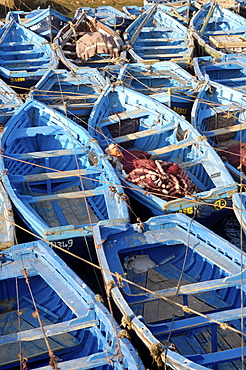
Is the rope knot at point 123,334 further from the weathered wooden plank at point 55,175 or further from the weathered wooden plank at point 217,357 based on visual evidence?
the weathered wooden plank at point 55,175

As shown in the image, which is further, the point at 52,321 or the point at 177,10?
the point at 177,10

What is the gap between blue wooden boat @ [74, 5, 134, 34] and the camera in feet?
71.7

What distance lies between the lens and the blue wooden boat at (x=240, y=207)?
1011cm

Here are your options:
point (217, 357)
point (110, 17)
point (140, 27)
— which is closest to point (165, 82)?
point (140, 27)

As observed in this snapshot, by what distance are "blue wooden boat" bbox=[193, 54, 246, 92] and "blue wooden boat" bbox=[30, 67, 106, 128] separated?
3697 mm

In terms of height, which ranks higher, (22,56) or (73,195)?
(22,56)

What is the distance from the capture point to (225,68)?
17.5 meters

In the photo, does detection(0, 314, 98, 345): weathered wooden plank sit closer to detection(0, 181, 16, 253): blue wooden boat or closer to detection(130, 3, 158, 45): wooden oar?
detection(0, 181, 16, 253): blue wooden boat

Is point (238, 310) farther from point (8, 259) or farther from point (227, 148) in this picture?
point (227, 148)

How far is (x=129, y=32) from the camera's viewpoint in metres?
20.5

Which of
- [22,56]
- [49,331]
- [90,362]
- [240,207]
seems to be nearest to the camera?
[90,362]

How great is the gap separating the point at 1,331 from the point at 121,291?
2.37 meters

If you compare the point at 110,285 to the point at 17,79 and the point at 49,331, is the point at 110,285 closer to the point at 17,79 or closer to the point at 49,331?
the point at 49,331

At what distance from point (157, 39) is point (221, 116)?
309 inches
